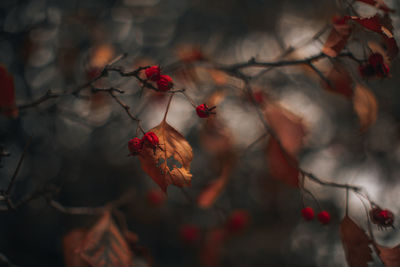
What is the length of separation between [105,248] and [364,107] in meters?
1.18

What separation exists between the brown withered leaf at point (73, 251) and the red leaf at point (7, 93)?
570mm

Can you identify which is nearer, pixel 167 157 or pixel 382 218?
pixel 167 157

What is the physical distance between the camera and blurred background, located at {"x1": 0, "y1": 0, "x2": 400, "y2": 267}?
198 cm

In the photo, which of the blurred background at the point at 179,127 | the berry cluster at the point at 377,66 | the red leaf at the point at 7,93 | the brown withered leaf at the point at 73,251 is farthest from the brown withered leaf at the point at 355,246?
the red leaf at the point at 7,93

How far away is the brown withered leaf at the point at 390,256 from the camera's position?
2.92 feet

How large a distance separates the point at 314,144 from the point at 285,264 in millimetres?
1428

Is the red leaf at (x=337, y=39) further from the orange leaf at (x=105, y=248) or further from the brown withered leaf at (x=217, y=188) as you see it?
the orange leaf at (x=105, y=248)

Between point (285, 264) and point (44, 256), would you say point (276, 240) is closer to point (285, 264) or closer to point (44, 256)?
point (285, 264)

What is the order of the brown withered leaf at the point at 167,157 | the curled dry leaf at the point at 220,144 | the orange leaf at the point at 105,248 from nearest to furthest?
1. the brown withered leaf at the point at 167,157
2. the orange leaf at the point at 105,248
3. the curled dry leaf at the point at 220,144

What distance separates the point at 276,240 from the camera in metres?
3.42

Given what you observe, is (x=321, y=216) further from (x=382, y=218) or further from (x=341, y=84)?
(x=341, y=84)

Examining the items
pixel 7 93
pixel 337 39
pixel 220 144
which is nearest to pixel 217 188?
pixel 220 144

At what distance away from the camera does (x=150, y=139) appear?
812 mm

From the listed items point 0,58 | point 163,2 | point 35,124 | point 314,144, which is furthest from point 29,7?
point 314,144
